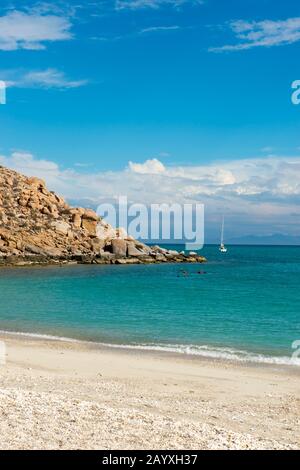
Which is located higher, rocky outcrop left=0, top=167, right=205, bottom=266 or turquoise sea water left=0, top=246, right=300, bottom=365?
rocky outcrop left=0, top=167, right=205, bottom=266

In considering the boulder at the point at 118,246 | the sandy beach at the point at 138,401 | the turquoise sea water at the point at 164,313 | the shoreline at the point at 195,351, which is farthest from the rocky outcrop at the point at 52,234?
the sandy beach at the point at 138,401

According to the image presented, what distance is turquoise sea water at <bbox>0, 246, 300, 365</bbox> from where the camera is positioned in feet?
82.2

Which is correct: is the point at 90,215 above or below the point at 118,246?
above

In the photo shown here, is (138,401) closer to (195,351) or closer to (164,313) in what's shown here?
(195,351)

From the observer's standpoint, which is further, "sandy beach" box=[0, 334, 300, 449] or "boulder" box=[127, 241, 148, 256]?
"boulder" box=[127, 241, 148, 256]

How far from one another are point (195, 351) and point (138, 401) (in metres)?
9.39

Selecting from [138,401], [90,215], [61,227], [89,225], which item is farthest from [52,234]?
[138,401]

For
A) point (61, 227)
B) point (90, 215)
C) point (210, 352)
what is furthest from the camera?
point (90, 215)

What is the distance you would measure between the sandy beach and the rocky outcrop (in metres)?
62.2

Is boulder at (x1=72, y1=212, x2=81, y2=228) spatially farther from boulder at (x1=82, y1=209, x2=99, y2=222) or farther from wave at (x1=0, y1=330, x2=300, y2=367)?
wave at (x1=0, y1=330, x2=300, y2=367)

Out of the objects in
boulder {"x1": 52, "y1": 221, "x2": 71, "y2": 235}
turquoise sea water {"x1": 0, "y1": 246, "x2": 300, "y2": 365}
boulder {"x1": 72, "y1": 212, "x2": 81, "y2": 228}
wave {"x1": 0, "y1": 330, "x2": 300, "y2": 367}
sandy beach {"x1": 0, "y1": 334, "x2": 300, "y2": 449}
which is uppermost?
boulder {"x1": 72, "y1": 212, "x2": 81, "y2": 228}


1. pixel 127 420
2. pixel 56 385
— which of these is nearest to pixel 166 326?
pixel 56 385

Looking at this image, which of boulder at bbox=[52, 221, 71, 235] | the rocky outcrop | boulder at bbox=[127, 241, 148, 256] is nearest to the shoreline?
the rocky outcrop

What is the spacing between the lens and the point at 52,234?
93.9 meters
